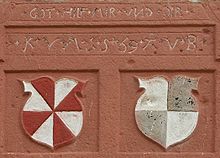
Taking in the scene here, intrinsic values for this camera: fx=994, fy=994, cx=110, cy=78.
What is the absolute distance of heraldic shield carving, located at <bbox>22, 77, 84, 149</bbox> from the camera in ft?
23.5

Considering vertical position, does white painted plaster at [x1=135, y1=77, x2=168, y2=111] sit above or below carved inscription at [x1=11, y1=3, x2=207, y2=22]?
below

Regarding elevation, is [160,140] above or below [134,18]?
below

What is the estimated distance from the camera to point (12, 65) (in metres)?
7.23

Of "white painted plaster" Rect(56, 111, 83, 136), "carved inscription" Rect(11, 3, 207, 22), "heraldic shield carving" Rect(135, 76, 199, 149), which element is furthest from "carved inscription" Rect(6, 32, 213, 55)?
"white painted plaster" Rect(56, 111, 83, 136)

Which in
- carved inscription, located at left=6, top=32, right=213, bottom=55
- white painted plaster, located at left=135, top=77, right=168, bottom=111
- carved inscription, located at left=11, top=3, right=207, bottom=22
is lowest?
white painted plaster, located at left=135, top=77, right=168, bottom=111

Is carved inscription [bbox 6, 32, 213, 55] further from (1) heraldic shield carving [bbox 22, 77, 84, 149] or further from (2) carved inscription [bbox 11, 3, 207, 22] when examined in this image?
(1) heraldic shield carving [bbox 22, 77, 84, 149]

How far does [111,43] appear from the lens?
284 inches

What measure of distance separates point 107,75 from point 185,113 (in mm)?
626

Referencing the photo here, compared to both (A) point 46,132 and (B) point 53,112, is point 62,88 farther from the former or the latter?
(A) point 46,132

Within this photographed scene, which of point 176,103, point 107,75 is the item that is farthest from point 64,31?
→ point 176,103

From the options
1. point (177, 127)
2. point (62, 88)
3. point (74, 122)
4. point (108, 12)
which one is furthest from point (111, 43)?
point (177, 127)

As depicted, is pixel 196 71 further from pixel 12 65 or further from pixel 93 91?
pixel 12 65

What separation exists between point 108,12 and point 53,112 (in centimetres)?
83

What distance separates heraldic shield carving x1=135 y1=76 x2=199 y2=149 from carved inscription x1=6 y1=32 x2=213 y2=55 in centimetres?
22
